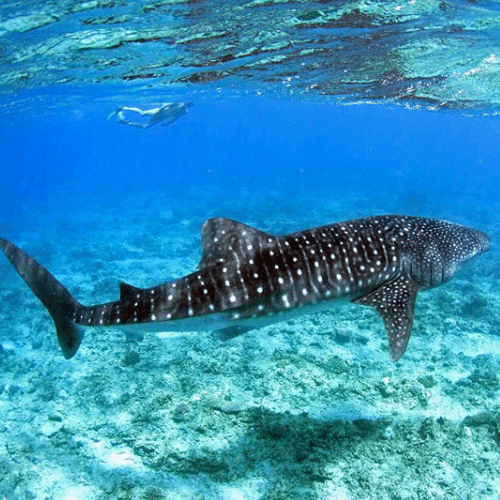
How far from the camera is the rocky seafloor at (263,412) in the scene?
7.26 m

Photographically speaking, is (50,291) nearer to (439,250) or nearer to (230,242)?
(230,242)

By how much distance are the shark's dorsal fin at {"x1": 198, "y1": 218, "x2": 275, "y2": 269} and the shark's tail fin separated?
6.24 feet

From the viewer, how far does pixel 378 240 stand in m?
5.92

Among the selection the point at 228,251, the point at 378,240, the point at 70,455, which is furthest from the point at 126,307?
the point at 70,455

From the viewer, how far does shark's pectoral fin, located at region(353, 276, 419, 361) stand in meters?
5.40

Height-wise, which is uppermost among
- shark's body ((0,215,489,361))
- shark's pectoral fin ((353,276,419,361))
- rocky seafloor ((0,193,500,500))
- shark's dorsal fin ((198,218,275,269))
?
shark's dorsal fin ((198,218,275,269))

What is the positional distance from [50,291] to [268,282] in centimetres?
296

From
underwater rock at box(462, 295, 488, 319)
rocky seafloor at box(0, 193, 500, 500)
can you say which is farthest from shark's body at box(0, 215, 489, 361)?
underwater rock at box(462, 295, 488, 319)

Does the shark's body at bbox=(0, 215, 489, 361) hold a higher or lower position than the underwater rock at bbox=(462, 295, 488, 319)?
higher

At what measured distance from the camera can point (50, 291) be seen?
18.1 feet

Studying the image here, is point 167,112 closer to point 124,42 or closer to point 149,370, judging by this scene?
point 124,42

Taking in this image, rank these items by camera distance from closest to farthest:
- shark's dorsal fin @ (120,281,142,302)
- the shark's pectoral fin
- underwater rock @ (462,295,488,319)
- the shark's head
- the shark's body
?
the shark's body < shark's dorsal fin @ (120,281,142,302) < the shark's pectoral fin < the shark's head < underwater rock @ (462,295,488,319)

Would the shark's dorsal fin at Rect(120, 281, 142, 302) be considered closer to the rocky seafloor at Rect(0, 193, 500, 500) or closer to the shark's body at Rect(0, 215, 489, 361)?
the shark's body at Rect(0, 215, 489, 361)

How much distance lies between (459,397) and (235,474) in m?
5.77
